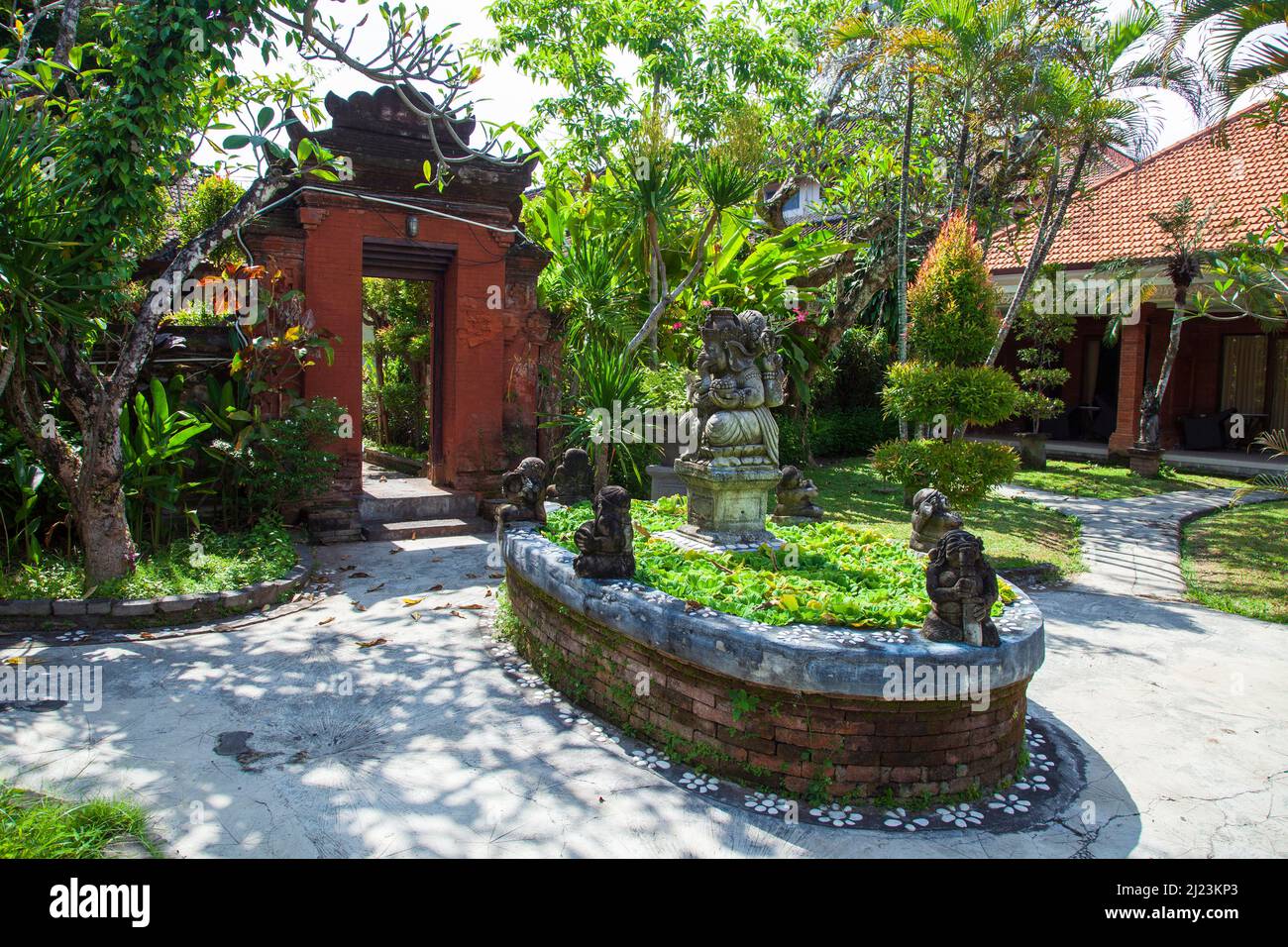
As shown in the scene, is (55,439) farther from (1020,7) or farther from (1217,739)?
(1020,7)

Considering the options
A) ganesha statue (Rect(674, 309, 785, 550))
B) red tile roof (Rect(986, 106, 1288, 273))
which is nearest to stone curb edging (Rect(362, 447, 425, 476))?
ganesha statue (Rect(674, 309, 785, 550))

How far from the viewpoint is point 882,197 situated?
535 inches

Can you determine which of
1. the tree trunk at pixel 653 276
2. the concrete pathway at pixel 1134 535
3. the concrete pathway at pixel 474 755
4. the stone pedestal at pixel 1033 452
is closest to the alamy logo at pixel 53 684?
the concrete pathway at pixel 474 755

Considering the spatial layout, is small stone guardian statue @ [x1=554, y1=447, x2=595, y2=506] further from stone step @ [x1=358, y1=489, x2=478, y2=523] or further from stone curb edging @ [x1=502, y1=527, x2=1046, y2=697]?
stone curb edging @ [x1=502, y1=527, x2=1046, y2=697]

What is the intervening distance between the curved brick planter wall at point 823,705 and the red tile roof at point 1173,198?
37.4 ft

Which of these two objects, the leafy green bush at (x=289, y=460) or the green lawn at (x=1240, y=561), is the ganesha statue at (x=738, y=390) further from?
the green lawn at (x=1240, y=561)

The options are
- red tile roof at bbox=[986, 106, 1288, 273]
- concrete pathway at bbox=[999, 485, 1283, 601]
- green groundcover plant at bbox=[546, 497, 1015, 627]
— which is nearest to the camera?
green groundcover plant at bbox=[546, 497, 1015, 627]

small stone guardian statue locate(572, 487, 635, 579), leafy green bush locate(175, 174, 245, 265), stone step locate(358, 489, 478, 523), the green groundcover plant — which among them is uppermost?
leafy green bush locate(175, 174, 245, 265)

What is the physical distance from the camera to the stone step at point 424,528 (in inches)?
361

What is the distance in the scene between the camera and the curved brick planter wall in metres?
3.72

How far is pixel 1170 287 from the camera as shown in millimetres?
14938

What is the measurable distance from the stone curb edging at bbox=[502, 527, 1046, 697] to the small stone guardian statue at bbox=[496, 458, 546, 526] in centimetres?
209

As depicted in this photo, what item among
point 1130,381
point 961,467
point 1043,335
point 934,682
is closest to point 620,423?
A: point 961,467

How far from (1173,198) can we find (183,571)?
53.6ft
